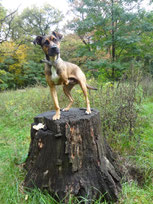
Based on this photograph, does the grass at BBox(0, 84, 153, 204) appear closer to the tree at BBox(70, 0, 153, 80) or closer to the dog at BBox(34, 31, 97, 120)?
the dog at BBox(34, 31, 97, 120)

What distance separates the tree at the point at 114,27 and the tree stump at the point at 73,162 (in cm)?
556

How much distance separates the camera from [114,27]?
7020 millimetres

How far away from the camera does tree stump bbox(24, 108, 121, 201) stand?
72.4 inches

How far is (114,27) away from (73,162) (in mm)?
6949

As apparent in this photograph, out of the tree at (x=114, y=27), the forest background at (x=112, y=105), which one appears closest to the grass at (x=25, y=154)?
the forest background at (x=112, y=105)

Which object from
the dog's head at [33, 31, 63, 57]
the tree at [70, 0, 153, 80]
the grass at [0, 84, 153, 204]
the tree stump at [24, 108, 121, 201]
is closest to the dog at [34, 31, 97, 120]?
the dog's head at [33, 31, 63, 57]

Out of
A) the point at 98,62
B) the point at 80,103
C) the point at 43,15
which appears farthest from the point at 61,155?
the point at 43,15

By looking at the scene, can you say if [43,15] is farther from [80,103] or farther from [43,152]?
[43,152]

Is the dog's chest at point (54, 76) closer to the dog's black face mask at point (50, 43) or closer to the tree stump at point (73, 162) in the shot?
the dog's black face mask at point (50, 43)

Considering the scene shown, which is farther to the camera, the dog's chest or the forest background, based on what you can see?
the forest background

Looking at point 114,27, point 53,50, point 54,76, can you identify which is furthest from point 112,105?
point 114,27

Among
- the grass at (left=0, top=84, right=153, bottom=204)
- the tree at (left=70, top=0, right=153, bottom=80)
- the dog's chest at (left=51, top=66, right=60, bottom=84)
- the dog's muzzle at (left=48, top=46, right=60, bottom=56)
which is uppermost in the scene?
the tree at (left=70, top=0, right=153, bottom=80)

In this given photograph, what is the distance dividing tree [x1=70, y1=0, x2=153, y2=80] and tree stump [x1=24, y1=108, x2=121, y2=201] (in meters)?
5.56

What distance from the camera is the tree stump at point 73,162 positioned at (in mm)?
1839
